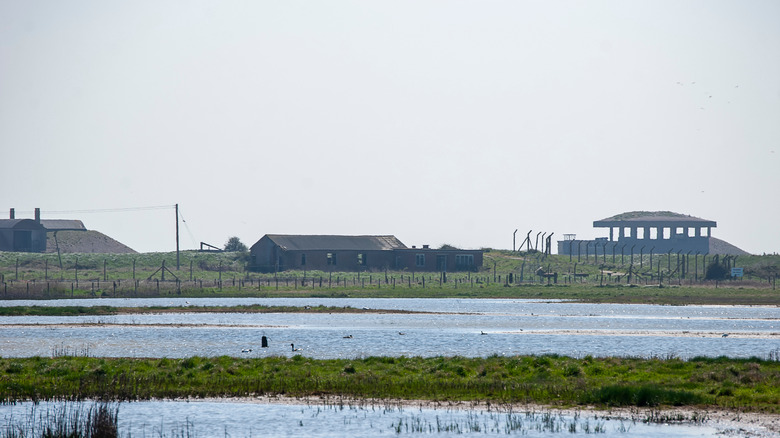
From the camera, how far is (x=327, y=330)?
6122 cm

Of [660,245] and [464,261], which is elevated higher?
[660,245]

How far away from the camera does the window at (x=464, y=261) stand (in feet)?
439

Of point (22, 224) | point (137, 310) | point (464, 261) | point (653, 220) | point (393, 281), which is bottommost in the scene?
point (137, 310)

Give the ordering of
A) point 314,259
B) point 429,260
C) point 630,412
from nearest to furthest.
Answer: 1. point 630,412
2. point 314,259
3. point 429,260

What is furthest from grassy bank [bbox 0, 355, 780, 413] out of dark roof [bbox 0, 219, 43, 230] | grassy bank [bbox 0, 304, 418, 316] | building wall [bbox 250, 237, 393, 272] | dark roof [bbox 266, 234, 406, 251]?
dark roof [bbox 0, 219, 43, 230]

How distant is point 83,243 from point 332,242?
200 feet

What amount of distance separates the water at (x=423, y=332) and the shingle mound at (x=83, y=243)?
84366 mm

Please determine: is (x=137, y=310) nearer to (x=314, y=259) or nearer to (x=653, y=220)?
(x=314, y=259)

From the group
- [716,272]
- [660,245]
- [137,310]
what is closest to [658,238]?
[660,245]

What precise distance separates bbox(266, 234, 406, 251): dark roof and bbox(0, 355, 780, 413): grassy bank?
91708 millimetres

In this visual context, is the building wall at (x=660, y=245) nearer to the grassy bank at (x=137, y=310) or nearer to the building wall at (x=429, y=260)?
the building wall at (x=429, y=260)

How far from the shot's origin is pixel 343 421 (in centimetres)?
2769

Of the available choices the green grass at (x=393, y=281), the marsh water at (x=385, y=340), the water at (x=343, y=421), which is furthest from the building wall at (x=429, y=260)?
the water at (x=343, y=421)

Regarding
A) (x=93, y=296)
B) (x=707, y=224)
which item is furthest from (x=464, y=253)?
(x=707, y=224)
